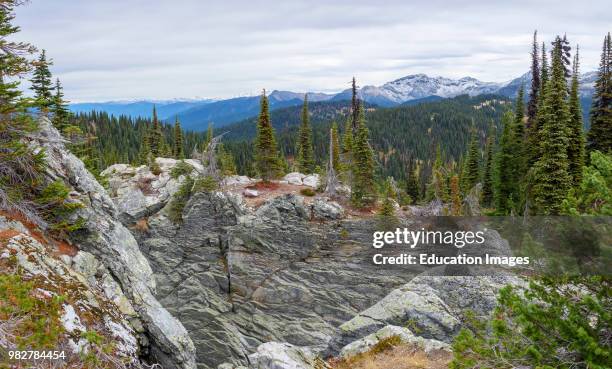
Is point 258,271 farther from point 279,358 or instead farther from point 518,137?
point 518,137

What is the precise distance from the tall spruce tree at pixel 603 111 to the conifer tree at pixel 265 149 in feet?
93.1

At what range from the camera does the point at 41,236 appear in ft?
39.7

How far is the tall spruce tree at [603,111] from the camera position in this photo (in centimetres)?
3462

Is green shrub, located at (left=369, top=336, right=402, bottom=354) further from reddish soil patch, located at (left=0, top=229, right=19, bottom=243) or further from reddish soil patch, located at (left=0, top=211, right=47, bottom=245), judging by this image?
reddish soil patch, located at (left=0, top=229, right=19, bottom=243)

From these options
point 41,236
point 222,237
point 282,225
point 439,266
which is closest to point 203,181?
point 222,237

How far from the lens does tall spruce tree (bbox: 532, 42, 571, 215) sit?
29.2m

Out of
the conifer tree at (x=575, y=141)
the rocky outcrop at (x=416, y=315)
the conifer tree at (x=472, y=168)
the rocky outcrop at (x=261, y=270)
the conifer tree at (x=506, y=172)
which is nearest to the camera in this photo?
the rocky outcrop at (x=416, y=315)

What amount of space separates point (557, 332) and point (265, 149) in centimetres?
3453

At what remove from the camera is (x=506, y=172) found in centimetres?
4412

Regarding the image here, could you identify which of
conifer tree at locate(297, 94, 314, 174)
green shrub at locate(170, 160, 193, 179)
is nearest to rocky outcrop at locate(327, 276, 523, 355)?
green shrub at locate(170, 160, 193, 179)

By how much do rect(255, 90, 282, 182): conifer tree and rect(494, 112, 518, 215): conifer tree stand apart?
24.3m

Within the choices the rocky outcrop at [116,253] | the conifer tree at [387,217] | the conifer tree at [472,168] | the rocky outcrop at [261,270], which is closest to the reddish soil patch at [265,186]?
the rocky outcrop at [261,270]

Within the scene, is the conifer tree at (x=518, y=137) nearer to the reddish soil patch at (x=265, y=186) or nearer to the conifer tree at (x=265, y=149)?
the reddish soil patch at (x=265, y=186)

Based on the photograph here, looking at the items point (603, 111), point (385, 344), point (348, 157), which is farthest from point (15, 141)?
point (603, 111)
